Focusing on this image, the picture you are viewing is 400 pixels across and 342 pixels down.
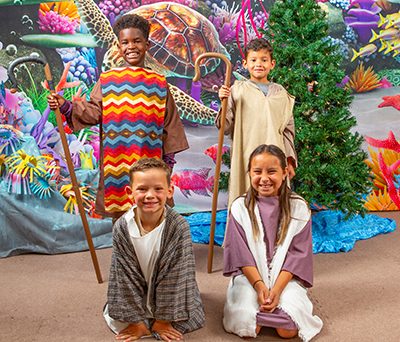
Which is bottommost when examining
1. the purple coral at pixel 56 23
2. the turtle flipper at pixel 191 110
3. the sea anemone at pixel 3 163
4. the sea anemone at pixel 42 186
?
the sea anemone at pixel 42 186

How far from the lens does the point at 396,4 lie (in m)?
4.47

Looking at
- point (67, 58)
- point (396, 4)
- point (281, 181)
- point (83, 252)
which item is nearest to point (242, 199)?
point (281, 181)

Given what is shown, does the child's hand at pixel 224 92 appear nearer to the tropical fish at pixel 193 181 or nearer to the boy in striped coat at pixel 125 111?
the boy in striped coat at pixel 125 111

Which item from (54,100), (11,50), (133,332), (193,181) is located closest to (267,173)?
(133,332)

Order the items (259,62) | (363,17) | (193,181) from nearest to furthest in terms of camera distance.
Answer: (259,62) < (193,181) < (363,17)

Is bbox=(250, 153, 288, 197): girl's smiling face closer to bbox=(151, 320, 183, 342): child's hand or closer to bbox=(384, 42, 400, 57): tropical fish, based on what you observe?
bbox=(151, 320, 183, 342): child's hand

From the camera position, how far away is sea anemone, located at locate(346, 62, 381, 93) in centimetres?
445

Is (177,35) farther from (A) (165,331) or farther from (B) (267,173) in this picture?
(A) (165,331)

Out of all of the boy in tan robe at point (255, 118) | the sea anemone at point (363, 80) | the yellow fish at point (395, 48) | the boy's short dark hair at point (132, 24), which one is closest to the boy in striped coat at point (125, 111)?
the boy's short dark hair at point (132, 24)

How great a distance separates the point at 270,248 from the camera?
2602mm

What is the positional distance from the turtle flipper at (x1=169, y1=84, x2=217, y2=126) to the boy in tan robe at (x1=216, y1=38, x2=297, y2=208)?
0.89m

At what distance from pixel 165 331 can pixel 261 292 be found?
0.43m

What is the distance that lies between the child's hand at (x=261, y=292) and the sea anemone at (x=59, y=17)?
2.20 metres

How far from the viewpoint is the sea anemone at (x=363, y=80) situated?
4453 millimetres
